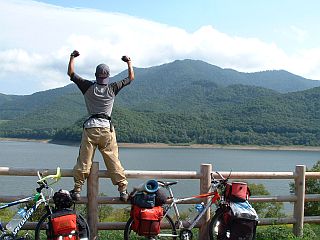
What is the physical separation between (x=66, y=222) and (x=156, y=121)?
369 feet

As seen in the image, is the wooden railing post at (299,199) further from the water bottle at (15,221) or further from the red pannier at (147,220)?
the water bottle at (15,221)

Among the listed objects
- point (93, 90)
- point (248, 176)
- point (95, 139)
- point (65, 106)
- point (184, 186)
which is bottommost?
point (184, 186)

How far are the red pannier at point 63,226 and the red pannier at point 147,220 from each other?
0.78 meters

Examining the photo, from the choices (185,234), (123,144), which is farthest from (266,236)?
(123,144)

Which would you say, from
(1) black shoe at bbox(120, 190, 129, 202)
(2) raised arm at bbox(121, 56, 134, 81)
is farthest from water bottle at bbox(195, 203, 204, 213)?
(2) raised arm at bbox(121, 56, 134, 81)

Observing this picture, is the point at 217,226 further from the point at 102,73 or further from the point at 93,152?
the point at 102,73

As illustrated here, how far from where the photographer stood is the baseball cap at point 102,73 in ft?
19.0

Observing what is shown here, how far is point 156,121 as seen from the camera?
117688 mm

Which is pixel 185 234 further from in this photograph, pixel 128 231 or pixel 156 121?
pixel 156 121

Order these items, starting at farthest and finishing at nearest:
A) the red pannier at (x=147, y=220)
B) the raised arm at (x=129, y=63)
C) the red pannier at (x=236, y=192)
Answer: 1. the raised arm at (x=129, y=63)
2. the red pannier at (x=236, y=192)
3. the red pannier at (x=147, y=220)

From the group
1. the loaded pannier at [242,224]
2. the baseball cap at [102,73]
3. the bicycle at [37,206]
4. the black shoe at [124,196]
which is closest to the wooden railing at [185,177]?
the black shoe at [124,196]

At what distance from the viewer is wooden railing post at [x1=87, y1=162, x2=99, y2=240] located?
6.10 m

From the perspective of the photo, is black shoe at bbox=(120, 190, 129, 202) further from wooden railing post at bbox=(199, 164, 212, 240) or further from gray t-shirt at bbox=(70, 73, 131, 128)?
wooden railing post at bbox=(199, 164, 212, 240)

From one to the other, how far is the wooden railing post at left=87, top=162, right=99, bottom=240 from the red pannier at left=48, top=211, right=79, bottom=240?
3.02 feet
